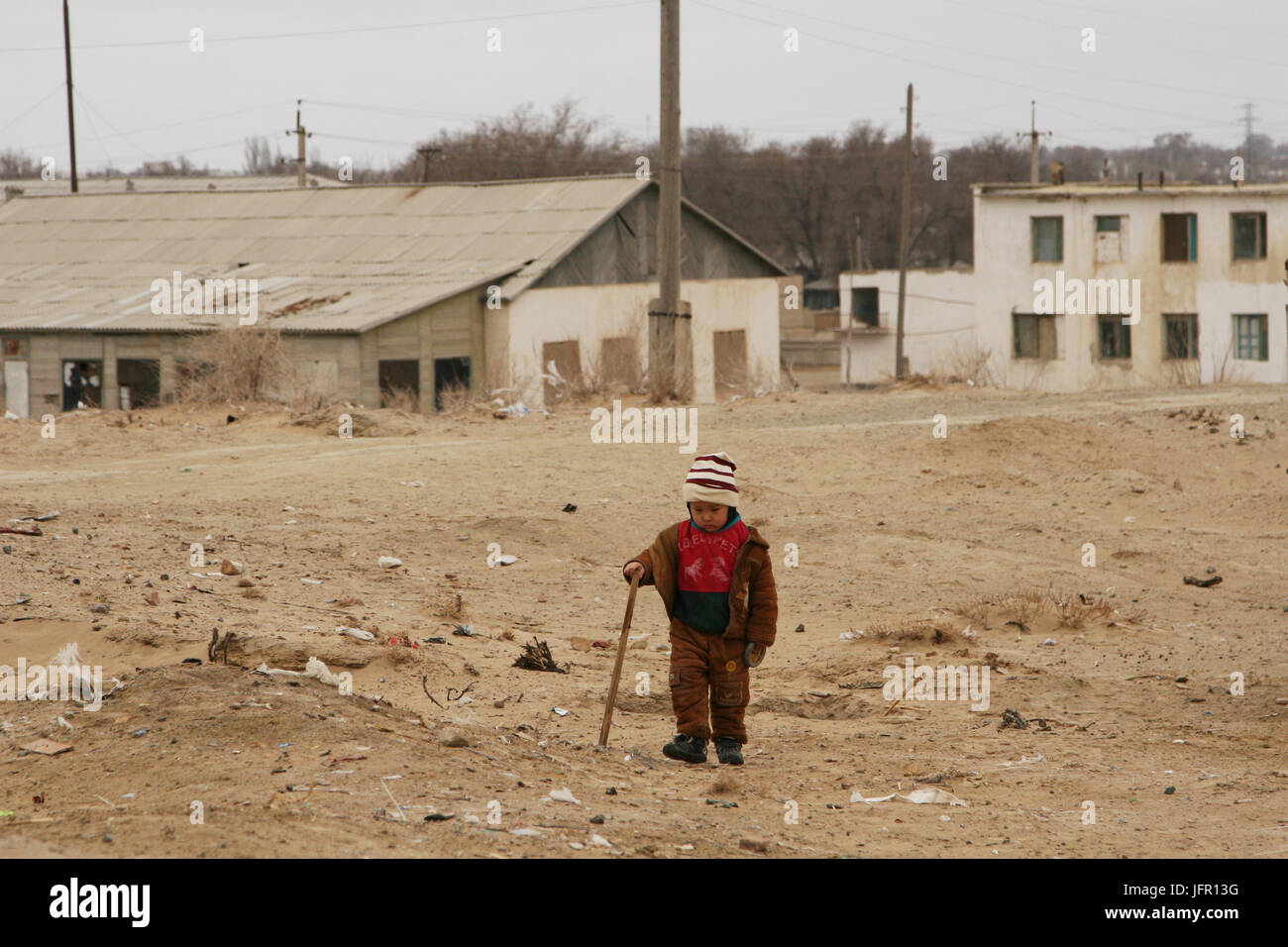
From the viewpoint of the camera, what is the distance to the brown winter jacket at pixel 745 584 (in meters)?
6.16

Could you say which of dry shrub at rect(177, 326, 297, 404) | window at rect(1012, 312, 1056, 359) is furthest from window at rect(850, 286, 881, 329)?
dry shrub at rect(177, 326, 297, 404)

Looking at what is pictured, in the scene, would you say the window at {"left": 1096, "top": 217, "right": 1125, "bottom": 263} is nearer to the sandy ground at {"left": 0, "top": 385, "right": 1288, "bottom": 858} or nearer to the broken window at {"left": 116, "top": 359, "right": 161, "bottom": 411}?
the sandy ground at {"left": 0, "top": 385, "right": 1288, "bottom": 858}

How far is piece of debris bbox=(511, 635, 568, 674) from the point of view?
7.99 m

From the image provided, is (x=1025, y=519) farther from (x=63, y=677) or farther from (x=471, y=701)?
(x=63, y=677)

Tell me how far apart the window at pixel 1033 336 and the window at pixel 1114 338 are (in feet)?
4.81

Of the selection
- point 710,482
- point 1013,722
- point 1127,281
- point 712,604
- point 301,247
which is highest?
point 301,247

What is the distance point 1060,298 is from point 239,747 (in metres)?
40.0

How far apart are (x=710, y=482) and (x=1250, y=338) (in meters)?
39.0

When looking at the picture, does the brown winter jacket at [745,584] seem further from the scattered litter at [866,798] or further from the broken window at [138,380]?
the broken window at [138,380]

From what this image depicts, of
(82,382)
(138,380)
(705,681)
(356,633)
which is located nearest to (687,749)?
(705,681)

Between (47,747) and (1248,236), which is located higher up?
(1248,236)

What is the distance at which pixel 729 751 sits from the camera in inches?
247
